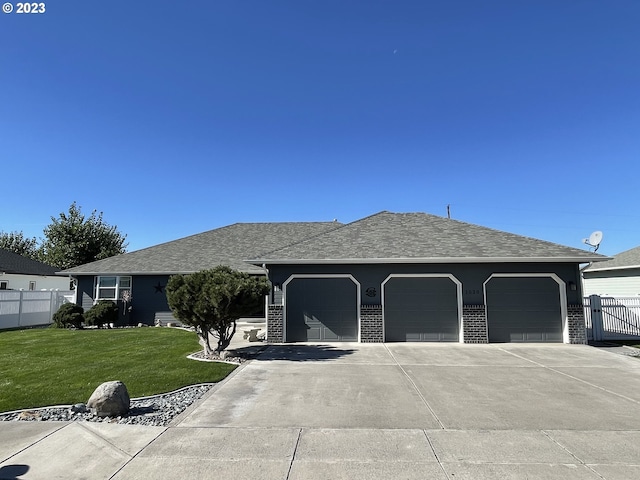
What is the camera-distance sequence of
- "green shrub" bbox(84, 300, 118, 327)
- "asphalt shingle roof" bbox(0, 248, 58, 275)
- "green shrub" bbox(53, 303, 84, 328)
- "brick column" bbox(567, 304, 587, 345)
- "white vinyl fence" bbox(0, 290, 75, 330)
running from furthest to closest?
"asphalt shingle roof" bbox(0, 248, 58, 275)
"white vinyl fence" bbox(0, 290, 75, 330)
"green shrub" bbox(84, 300, 118, 327)
"green shrub" bbox(53, 303, 84, 328)
"brick column" bbox(567, 304, 587, 345)

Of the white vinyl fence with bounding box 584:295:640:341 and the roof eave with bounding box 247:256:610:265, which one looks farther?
the white vinyl fence with bounding box 584:295:640:341

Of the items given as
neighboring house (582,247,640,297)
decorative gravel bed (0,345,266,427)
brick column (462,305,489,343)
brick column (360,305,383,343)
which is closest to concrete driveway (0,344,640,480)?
decorative gravel bed (0,345,266,427)

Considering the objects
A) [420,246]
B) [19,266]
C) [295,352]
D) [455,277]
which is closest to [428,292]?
[455,277]

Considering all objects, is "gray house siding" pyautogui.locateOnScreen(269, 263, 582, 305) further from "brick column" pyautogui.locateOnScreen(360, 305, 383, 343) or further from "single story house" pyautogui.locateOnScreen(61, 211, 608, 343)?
"brick column" pyautogui.locateOnScreen(360, 305, 383, 343)

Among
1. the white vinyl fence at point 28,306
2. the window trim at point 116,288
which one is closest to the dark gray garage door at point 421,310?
the window trim at point 116,288

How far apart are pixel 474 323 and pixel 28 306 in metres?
20.7

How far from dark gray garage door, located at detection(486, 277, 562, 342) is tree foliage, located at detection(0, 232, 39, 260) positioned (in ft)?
171

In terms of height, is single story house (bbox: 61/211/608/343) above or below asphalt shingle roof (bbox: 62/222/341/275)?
below

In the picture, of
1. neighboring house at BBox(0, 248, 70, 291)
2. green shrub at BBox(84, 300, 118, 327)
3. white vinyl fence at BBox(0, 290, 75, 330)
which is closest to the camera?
green shrub at BBox(84, 300, 118, 327)

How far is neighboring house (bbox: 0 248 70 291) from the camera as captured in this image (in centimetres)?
2295

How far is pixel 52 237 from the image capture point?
33.2 meters

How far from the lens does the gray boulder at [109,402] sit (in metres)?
5.27

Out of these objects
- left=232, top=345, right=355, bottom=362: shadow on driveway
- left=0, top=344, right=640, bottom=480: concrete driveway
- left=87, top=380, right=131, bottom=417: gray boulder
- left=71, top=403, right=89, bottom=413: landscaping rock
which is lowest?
left=232, top=345, right=355, bottom=362: shadow on driveway

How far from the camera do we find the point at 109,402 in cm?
528
